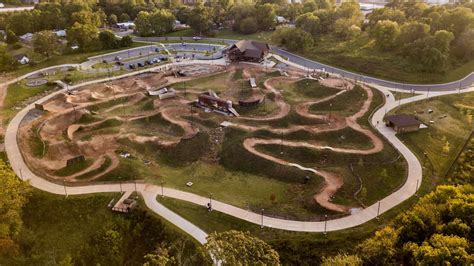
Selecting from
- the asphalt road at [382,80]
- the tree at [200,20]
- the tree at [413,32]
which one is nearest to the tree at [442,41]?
the tree at [413,32]

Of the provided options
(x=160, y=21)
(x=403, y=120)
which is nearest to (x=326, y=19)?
(x=160, y=21)

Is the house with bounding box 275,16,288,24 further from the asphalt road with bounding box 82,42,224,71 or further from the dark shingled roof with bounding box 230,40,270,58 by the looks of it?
the dark shingled roof with bounding box 230,40,270,58

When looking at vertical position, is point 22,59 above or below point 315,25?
below

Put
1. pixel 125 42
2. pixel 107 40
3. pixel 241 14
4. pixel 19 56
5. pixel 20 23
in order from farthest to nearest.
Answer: pixel 241 14, pixel 20 23, pixel 125 42, pixel 107 40, pixel 19 56

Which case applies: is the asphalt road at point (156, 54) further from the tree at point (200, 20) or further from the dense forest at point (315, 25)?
the tree at point (200, 20)

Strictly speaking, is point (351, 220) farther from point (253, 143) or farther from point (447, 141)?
point (447, 141)

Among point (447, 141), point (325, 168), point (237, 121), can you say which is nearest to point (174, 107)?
point (237, 121)

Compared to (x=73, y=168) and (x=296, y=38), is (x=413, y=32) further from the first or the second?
(x=73, y=168)

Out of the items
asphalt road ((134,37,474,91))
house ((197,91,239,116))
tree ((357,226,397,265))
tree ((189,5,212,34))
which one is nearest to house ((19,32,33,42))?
tree ((189,5,212,34))
